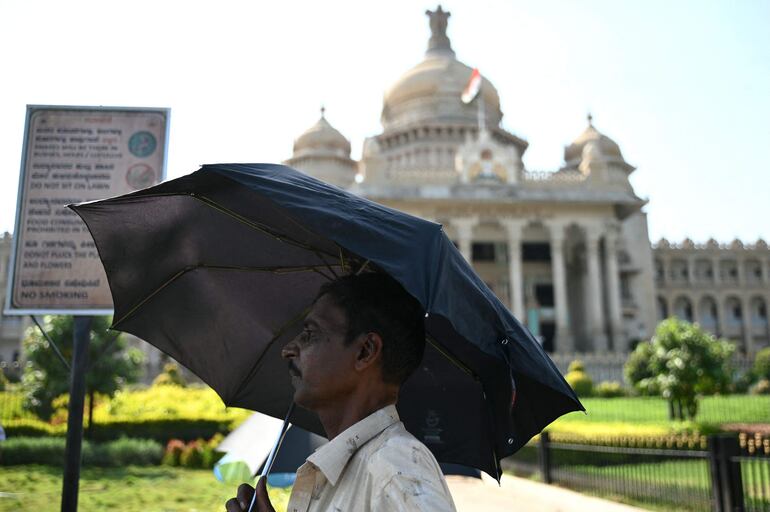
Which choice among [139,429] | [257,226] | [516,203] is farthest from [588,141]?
[257,226]

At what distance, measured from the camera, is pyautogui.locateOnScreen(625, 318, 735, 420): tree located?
14.8 meters

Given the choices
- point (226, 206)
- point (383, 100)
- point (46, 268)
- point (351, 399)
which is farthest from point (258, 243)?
point (383, 100)

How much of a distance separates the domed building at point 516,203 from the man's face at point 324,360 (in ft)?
97.1

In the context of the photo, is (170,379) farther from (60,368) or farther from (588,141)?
(588,141)

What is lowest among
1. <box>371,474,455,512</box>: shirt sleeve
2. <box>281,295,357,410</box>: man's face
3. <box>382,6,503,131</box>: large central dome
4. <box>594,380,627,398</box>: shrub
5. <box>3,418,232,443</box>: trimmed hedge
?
<box>3,418,232,443</box>: trimmed hedge

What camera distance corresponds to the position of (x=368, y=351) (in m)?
1.85

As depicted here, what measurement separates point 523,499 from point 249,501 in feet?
26.5

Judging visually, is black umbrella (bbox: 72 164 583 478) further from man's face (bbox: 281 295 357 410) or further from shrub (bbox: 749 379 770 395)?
shrub (bbox: 749 379 770 395)

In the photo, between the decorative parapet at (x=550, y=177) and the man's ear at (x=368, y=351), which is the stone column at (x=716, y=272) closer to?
the decorative parapet at (x=550, y=177)

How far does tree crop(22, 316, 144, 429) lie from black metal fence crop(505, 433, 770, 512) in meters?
8.89

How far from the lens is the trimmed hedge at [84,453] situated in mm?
12203

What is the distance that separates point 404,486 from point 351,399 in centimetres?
42

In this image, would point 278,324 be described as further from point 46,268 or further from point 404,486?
point 46,268

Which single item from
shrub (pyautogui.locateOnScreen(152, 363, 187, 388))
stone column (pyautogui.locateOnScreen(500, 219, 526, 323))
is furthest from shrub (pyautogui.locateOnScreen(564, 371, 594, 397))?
shrub (pyautogui.locateOnScreen(152, 363, 187, 388))
